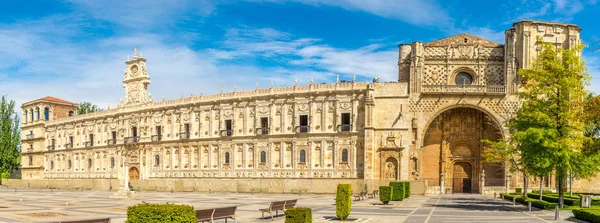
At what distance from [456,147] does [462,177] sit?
2.93m

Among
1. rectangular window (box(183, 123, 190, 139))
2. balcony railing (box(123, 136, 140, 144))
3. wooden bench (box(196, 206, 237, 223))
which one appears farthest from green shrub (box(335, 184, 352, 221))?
balcony railing (box(123, 136, 140, 144))

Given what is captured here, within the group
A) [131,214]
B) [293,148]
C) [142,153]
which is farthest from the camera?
[142,153]

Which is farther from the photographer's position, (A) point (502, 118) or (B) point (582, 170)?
(A) point (502, 118)

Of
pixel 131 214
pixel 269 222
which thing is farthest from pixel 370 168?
pixel 131 214

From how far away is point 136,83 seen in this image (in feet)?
245

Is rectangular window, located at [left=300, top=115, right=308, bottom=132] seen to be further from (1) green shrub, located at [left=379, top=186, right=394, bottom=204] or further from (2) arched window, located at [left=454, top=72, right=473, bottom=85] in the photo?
(1) green shrub, located at [left=379, top=186, right=394, bottom=204]

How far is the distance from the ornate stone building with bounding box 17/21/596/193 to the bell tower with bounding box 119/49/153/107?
344 inches

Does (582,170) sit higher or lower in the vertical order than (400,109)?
lower

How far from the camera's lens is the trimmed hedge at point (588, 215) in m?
22.8

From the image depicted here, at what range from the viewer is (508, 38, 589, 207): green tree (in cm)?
3212

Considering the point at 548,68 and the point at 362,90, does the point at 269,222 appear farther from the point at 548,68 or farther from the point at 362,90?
the point at 362,90

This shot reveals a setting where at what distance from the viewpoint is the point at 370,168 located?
54.6 metres

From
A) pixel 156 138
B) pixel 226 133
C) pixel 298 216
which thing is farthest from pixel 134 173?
pixel 298 216

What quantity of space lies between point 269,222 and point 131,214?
30.5 feet
